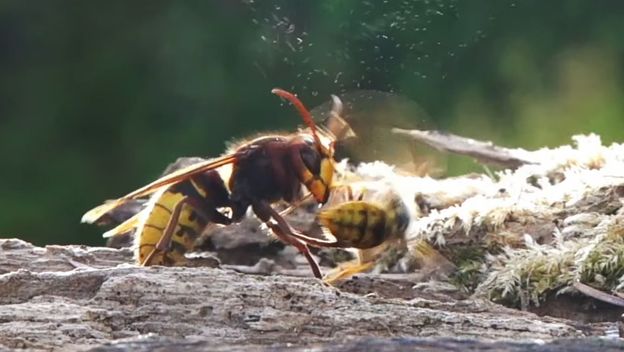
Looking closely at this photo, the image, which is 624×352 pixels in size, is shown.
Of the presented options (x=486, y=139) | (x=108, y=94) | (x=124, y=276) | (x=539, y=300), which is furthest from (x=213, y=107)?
(x=124, y=276)

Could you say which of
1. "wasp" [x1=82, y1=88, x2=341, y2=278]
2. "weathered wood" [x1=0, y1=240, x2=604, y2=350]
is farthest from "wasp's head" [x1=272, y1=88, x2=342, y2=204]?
"weathered wood" [x1=0, y1=240, x2=604, y2=350]

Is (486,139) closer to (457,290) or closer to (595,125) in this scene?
(595,125)

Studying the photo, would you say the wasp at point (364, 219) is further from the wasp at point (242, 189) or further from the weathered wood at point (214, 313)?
the weathered wood at point (214, 313)

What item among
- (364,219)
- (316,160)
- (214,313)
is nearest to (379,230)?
(364,219)

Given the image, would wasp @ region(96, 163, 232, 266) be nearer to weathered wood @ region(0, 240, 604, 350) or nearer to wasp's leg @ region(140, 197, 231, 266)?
wasp's leg @ region(140, 197, 231, 266)

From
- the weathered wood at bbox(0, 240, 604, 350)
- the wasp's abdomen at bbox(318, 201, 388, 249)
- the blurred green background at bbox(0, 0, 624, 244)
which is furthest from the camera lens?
the blurred green background at bbox(0, 0, 624, 244)

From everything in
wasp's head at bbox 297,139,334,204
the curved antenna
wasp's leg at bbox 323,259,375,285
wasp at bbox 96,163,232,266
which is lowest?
wasp's leg at bbox 323,259,375,285

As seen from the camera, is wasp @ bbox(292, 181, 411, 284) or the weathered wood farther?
wasp @ bbox(292, 181, 411, 284)

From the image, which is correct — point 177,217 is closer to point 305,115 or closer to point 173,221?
point 173,221
